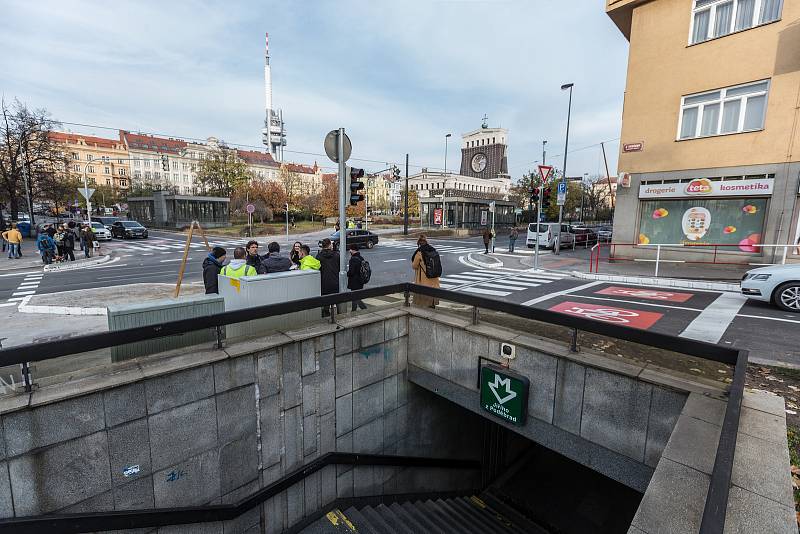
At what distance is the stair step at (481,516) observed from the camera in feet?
22.6

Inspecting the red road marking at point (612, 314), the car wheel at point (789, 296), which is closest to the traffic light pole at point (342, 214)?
the red road marking at point (612, 314)

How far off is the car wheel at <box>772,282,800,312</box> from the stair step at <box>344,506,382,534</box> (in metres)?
10.3

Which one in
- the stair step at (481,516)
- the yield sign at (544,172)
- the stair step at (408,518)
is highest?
the yield sign at (544,172)

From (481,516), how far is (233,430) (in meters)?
5.55

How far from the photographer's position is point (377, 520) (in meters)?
5.82

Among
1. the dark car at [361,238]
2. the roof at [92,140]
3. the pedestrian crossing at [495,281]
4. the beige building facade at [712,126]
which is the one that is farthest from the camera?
the roof at [92,140]

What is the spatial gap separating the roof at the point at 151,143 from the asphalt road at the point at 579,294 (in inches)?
3874

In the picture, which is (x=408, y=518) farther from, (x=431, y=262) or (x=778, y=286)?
(x=778, y=286)

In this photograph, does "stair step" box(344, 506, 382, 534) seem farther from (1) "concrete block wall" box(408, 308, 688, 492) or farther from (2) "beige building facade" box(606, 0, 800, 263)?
(2) "beige building facade" box(606, 0, 800, 263)

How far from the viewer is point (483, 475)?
8672 millimetres

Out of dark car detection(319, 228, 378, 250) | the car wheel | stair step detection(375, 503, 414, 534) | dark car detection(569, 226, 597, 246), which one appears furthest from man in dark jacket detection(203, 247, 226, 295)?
dark car detection(569, 226, 597, 246)

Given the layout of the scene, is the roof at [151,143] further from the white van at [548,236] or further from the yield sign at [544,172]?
the yield sign at [544,172]

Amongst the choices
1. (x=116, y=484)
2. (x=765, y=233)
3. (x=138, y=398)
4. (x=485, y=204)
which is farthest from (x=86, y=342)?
(x=485, y=204)

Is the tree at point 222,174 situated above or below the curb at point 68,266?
above
